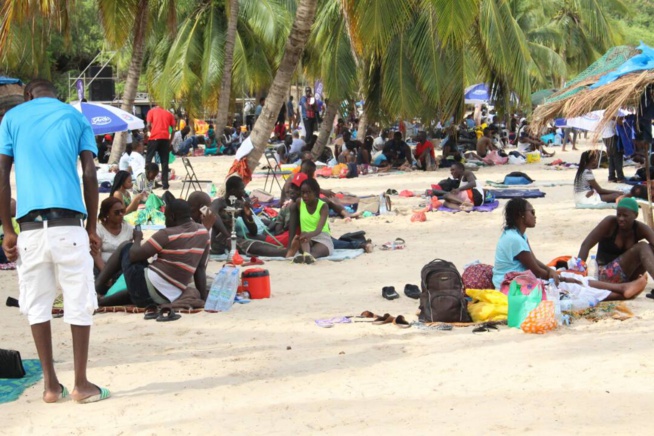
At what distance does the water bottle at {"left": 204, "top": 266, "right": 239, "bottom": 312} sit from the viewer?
25.3 ft

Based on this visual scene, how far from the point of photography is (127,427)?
473 cm

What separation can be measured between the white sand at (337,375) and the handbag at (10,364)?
231mm

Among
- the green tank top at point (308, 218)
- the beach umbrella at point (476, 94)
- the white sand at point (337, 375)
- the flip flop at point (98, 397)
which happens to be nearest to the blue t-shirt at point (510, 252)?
the white sand at point (337, 375)

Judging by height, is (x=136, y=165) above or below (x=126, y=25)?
below

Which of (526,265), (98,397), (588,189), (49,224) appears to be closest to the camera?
(49,224)

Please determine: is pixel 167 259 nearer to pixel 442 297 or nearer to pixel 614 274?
pixel 442 297

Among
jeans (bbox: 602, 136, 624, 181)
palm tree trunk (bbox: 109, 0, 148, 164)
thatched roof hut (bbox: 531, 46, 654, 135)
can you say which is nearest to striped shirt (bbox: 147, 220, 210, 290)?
thatched roof hut (bbox: 531, 46, 654, 135)

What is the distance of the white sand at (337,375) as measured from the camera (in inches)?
187

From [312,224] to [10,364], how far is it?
520cm

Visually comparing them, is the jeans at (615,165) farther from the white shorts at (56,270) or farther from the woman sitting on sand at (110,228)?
the white shorts at (56,270)

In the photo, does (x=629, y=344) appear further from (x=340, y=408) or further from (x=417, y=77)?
(x=417, y=77)

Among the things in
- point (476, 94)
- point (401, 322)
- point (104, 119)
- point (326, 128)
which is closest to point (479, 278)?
point (401, 322)

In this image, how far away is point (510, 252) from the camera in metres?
7.57

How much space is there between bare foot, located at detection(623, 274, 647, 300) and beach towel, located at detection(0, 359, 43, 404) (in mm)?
4750
